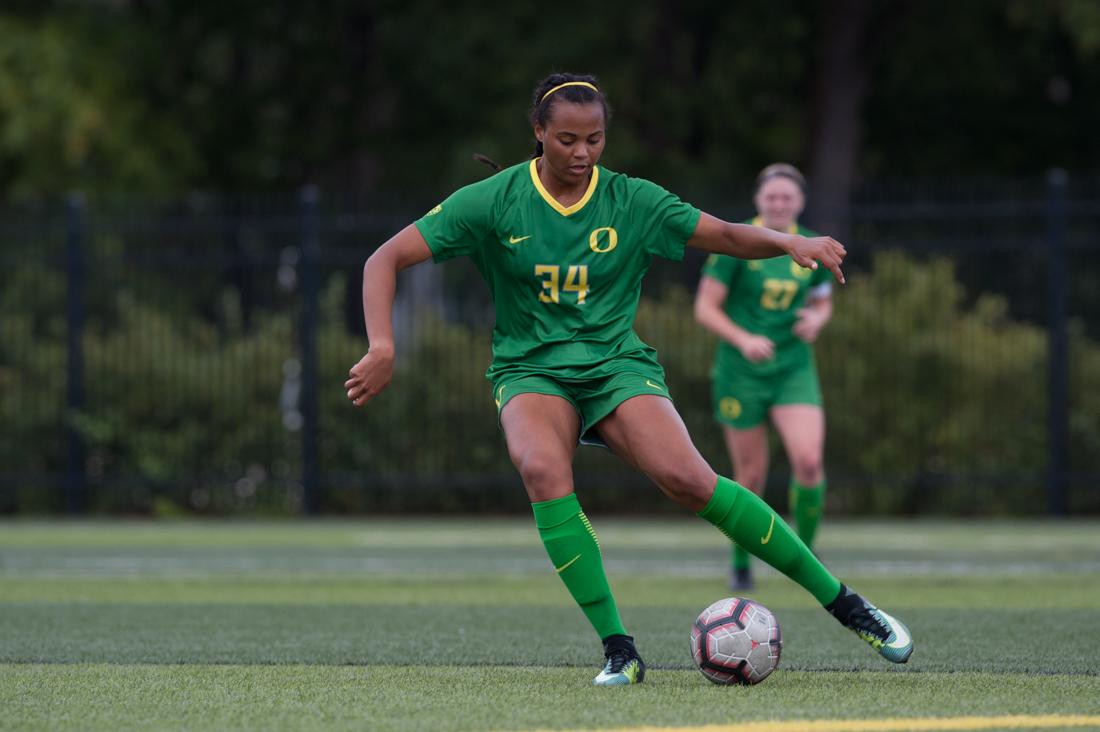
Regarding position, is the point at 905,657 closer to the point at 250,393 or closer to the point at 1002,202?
the point at 1002,202

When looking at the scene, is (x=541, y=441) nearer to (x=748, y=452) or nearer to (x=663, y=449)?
(x=663, y=449)

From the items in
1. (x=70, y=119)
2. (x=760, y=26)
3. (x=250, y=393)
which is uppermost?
(x=760, y=26)

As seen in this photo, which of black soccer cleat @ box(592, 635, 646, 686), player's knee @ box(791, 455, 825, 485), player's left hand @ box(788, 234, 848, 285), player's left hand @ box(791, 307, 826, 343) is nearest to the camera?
black soccer cleat @ box(592, 635, 646, 686)

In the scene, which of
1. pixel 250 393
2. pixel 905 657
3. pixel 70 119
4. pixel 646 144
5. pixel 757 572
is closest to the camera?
pixel 905 657

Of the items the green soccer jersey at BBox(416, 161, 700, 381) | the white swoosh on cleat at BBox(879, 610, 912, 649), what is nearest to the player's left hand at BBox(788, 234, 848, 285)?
the green soccer jersey at BBox(416, 161, 700, 381)

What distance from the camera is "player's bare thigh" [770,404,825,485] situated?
29.7ft

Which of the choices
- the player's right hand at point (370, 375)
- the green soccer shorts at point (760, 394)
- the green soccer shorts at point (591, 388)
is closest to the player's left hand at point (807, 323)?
the green soccer shorts at point (760, 394)

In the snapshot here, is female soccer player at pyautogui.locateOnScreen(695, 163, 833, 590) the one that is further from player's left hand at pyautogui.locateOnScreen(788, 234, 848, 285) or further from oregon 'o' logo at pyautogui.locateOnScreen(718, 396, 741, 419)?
player's left hand at pyautogui.locateOnScreen(788, 234, 848, 285)

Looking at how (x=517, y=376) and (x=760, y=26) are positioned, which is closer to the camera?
(x=517, y=376)

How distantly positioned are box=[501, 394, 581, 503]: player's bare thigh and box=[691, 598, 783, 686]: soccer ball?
64 cm

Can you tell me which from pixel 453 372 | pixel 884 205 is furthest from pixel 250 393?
pixel 884 205

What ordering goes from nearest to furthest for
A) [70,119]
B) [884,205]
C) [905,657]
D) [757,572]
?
1. [905,657]
2. [757,572]
3. [884,205]
4. [70,119]

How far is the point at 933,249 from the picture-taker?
15.1 m

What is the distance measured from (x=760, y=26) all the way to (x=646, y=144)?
248 centimetres
